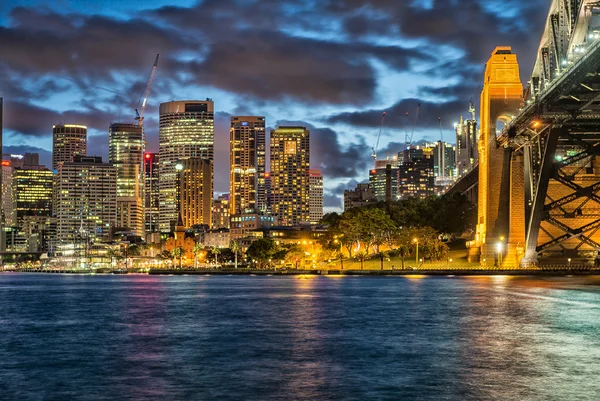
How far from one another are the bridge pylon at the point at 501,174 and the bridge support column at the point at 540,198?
191 inches

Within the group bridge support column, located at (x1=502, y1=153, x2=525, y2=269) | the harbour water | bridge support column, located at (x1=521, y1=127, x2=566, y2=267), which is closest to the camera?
the harbour water

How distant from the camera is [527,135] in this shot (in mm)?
113438

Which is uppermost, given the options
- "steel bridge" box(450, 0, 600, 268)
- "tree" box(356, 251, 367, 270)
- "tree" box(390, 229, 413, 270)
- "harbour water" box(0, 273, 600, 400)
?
"steel bridge" box(450, 0, 600, 268)

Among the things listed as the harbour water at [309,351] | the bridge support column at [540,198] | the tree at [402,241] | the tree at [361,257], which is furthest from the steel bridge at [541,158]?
the tree at [361,257]

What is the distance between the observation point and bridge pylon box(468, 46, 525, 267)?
127 m

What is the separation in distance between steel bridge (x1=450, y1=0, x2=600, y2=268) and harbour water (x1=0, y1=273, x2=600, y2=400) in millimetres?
26515

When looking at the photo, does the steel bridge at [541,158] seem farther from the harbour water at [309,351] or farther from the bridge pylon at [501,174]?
the harbour water at [309,351]

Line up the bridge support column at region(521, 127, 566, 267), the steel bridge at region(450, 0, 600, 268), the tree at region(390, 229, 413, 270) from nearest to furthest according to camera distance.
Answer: the steel bridge at region(450, 0, 600, 268), the bridge support column at region(521, 127, 566, 267), the tree at region(390, 229, 413, 270)

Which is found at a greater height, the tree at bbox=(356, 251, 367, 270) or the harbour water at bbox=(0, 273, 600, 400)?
the tree at bbox=(356, 251, 367, 270)

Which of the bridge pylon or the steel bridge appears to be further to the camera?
the bridge pylon

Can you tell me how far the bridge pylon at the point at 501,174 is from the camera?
127 meters

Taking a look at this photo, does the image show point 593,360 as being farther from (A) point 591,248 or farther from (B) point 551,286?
(A) point 591,248


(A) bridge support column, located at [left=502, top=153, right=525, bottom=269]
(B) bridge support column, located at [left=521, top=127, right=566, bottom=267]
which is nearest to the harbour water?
(B) bridge support column, located at [left=521, top=127, right=566, bottom=267]

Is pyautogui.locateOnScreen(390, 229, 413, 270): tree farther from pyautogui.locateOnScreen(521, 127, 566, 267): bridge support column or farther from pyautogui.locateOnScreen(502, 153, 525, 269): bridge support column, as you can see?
pyautogui.locateOnScreen(521, 127, 566, 267): bridge support column
